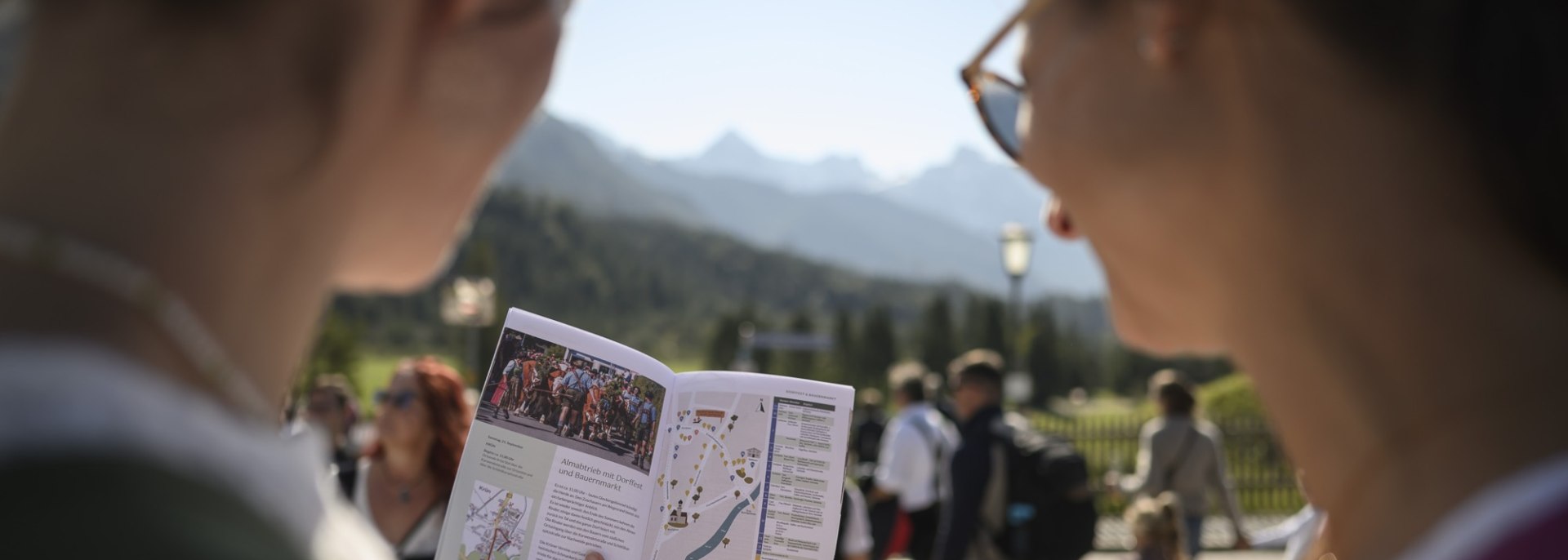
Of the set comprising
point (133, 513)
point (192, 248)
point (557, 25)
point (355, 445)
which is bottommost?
point (133, 513)

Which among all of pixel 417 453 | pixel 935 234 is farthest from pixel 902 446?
pixel 935 234

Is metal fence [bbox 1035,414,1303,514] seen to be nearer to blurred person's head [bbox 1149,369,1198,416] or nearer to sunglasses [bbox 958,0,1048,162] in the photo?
blurred person's head [bbox 1149,369,1198,416]

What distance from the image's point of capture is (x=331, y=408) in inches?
249

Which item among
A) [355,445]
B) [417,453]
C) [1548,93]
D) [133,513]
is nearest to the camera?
[133,513]

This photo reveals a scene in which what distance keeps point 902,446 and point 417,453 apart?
3.29 meters

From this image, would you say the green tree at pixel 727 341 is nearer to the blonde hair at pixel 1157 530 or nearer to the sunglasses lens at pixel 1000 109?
the blonde hair at pixel 1157 530

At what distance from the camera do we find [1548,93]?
89cm

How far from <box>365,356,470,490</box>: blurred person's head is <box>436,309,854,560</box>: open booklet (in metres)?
2.25

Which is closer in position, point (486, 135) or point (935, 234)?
point (486, 135)

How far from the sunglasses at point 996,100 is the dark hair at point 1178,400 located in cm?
581

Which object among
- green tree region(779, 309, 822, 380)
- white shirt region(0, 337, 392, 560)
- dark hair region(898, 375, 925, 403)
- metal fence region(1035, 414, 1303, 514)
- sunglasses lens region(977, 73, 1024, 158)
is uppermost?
green tree region(779, 309, 822, 380)

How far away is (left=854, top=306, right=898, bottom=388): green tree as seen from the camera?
135 ft

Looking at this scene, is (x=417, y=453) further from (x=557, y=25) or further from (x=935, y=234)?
(x=935, y=234)

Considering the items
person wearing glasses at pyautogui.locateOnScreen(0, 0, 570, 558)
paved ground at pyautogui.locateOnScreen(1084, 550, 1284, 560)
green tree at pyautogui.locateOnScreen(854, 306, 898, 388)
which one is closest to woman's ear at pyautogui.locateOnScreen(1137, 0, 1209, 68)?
person wearing glasses at pyautogui.locateOnScreen(0, 0, 570, 558)
